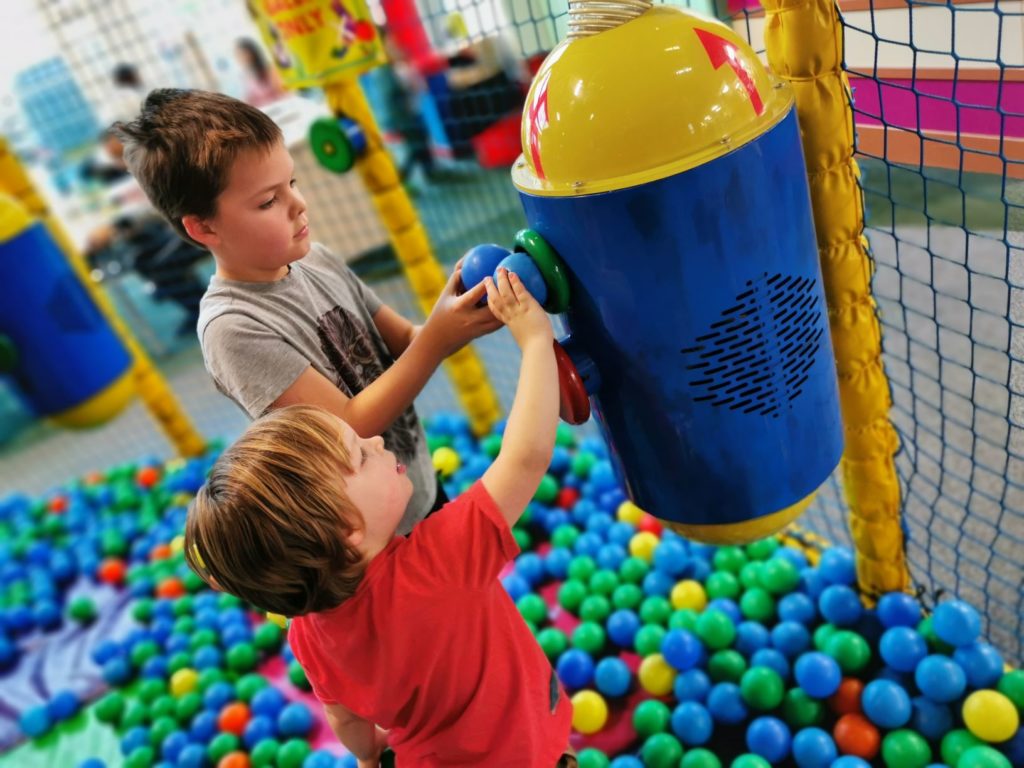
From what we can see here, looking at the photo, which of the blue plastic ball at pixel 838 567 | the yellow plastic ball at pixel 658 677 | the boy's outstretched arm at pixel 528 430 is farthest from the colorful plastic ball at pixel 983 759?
the boy's outstretched arm at pixel 528 430

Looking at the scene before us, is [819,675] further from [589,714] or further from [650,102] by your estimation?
[650,102]

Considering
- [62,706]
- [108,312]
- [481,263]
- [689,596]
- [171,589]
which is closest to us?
[481,263]

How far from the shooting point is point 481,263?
83 centimetres

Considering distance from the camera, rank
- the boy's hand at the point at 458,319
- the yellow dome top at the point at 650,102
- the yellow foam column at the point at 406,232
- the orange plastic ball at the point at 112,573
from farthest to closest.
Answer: the orange plastic ball at the point at 112,573, the yellow foam column at the point at 406,232, the boy's hand at the point at 458,319, the yellow dome top at the point at 650,102

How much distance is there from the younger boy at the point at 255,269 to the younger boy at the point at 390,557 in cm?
10

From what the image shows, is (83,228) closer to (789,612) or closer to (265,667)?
(265,667)

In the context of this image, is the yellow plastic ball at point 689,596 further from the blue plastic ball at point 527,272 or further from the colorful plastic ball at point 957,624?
the blue plastic ball at point 527,272

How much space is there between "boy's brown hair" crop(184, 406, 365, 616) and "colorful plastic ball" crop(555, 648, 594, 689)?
789mm

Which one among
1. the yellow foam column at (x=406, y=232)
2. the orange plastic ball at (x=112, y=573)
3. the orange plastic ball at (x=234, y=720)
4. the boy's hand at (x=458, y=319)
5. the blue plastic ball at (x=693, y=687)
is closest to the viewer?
the boy's hand at (x=458, y=319)

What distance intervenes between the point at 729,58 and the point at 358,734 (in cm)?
93

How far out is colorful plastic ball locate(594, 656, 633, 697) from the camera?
55.2 inches

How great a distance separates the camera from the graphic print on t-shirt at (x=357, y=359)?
38.5 inches

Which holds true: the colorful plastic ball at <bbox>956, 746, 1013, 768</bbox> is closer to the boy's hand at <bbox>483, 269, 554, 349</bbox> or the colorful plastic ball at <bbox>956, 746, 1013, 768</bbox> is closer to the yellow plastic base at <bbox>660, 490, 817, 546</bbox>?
the yellow plastic base at <bbox>660, 490, 817, 546</bbox>

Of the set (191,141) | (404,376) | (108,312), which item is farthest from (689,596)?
(108,312)
